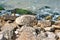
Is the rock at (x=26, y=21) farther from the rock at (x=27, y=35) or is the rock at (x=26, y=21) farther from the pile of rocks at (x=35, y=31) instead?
the rock at (x=27, y=35)

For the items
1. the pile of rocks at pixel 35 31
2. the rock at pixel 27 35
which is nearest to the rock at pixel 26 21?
the pile of rocks at pixel 35 31

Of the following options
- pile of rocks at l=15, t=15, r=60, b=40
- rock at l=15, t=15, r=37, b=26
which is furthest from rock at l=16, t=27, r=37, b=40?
rock at l=15, t=15, r=37, b=26

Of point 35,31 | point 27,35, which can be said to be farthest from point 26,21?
point 27,35

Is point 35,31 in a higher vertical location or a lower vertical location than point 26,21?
higher

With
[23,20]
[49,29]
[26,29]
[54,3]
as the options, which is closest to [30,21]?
[23,20]

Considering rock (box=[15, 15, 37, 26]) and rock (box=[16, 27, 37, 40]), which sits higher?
rock (box=[16, 27, 37, 40])

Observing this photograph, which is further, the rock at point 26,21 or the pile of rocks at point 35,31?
the rock at point 26,21

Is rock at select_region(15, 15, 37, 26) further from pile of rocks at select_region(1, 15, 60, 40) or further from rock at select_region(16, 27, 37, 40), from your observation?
rock at select_region(16, 27, 37, 40)

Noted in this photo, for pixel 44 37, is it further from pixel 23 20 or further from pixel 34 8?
pixel 34 8

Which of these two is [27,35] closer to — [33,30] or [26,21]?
[33,30]

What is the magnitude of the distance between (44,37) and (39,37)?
11 cm

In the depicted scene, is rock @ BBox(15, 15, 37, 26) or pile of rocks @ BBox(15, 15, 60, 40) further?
rock @ BBox(15, 15, 37, 26)

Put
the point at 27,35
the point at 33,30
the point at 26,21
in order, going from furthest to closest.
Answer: the point at 26,21, the point at 33,30, the point at 27,35

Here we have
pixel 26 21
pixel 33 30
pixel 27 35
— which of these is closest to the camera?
pixel 27 35
